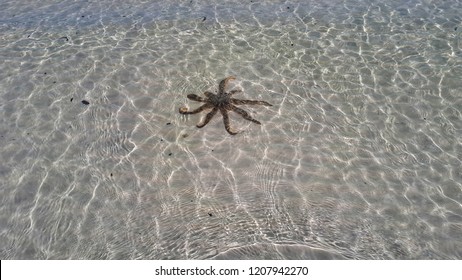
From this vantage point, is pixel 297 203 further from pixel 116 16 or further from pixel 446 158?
pixel 116 16

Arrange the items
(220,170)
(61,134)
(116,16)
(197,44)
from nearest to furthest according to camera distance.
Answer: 1. (220,170)
2. (61,134)
3. (197,44)
4. (116,16)

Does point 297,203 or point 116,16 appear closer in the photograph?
point 297,203

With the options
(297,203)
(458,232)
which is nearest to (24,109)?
(297,203)

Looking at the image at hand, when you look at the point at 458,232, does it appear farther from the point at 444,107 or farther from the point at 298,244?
the point at 444,107

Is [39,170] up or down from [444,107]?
up

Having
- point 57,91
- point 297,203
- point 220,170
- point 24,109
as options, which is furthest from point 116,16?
point 297,203

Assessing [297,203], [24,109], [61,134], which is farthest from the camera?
[24,109]

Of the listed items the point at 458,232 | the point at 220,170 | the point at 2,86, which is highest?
the point at 2,86
